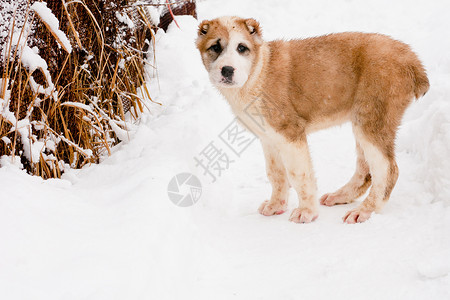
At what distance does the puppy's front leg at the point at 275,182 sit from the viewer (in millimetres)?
4293

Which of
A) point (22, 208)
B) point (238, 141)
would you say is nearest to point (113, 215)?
point (22, 208)

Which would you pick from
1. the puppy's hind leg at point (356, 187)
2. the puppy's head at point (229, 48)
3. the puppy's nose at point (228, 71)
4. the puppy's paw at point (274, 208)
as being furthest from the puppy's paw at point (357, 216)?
the puppy's nose at point (228, 71)

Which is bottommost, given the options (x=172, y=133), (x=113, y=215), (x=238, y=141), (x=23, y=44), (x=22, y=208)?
(x=238, y=141)

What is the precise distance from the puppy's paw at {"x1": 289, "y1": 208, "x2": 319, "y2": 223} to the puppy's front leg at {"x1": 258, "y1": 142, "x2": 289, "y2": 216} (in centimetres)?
23

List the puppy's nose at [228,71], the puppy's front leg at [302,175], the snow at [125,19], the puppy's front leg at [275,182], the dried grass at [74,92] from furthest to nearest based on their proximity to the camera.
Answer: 1. the snow at [125,19]
2. the puppy's front leg at [275,182]
3. the dried grass at [74,92]
4. the puppy's front leg at [302,175]
5. the puppy's nose at [228,71]

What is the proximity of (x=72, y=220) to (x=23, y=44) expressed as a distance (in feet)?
5.29

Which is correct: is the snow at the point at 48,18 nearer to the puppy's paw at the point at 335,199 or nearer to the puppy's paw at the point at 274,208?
the puppy's paw at the point at 274,208

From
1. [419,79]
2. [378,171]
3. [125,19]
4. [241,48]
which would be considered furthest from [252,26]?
[125,19]

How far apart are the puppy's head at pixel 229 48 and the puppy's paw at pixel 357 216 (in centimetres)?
130

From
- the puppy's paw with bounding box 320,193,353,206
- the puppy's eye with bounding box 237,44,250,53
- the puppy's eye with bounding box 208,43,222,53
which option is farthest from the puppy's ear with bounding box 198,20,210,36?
the puppy's paw with bounding box 320,193,353,206

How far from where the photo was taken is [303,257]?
3453 mm

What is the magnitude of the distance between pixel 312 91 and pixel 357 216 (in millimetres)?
1025

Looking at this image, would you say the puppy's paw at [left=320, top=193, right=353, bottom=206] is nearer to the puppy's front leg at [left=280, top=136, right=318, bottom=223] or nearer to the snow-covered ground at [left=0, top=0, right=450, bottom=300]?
the snow-covered ground at [left=0, top=0, right=450, bottom=300]

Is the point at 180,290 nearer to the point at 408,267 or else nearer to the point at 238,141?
the point at 408,267
